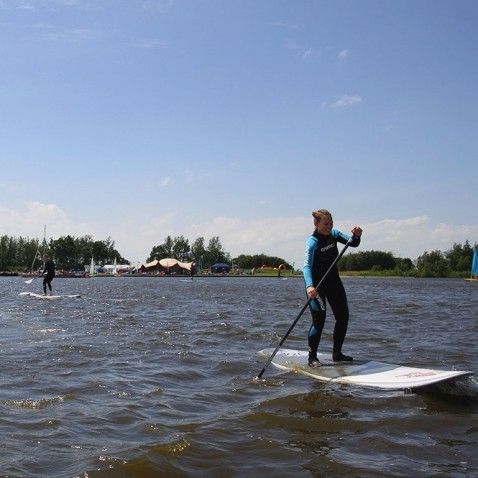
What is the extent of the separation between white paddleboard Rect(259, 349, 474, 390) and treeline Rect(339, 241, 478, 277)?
125m

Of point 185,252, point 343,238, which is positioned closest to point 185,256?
point 185,252

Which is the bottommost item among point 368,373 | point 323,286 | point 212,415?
point 212,415

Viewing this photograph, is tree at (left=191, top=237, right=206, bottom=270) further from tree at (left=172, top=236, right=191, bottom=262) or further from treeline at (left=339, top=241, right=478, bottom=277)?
treeline at (left=339, top=241, right=478, bottom=277)

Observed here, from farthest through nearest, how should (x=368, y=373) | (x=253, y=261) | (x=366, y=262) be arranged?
1. (x=253, y=261)
2. (x=366, y=262)
3. (x=368, y=373)

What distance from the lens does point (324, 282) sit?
7.99 metres

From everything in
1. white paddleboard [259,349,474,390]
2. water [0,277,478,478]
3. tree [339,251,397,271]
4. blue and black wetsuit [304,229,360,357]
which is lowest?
water [0,277,478,478]

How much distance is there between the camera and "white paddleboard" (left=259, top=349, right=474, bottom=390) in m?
6.41

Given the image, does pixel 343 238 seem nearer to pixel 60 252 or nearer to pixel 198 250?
pixel 60 252

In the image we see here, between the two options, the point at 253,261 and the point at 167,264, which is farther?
the point at 253,261

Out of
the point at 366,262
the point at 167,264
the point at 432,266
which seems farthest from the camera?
the point at 366,262

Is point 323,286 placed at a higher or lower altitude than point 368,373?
higher

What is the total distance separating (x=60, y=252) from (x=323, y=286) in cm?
12889

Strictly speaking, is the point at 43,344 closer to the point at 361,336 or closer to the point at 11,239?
the point at 361,336

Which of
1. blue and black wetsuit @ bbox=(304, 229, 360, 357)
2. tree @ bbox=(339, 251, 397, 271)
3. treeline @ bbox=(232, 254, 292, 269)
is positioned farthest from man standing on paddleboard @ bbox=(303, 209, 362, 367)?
treeline @ bbox=(232, 254, 292, 269)
